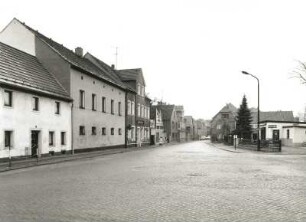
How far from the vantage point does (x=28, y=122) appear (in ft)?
90.7

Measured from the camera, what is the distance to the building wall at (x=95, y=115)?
35966 mm

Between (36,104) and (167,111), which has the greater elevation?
(167,111)

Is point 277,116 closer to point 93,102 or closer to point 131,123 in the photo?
point 131,123

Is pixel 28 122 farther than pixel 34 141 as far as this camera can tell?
No

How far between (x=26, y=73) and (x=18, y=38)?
6611 mm

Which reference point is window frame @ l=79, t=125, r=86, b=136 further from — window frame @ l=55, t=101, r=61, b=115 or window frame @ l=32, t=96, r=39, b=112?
window frame @ l=32, t=96, r=39, b=112

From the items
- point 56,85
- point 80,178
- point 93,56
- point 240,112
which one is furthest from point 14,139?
point 240,112

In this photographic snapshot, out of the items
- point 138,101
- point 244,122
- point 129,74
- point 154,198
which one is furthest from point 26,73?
point 244,122

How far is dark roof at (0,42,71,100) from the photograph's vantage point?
26.6 meters

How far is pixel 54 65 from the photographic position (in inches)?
1366

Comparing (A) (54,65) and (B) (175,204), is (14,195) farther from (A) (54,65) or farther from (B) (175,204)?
(A) (54,65)

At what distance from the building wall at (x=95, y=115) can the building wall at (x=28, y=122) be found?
2.60 meters

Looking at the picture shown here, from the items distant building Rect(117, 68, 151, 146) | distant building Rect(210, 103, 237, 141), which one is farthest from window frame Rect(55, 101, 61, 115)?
distant building Rect(210, 103, 237, 141)

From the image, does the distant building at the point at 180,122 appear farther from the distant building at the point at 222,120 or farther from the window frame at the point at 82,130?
the window frame at the point at 82,130
